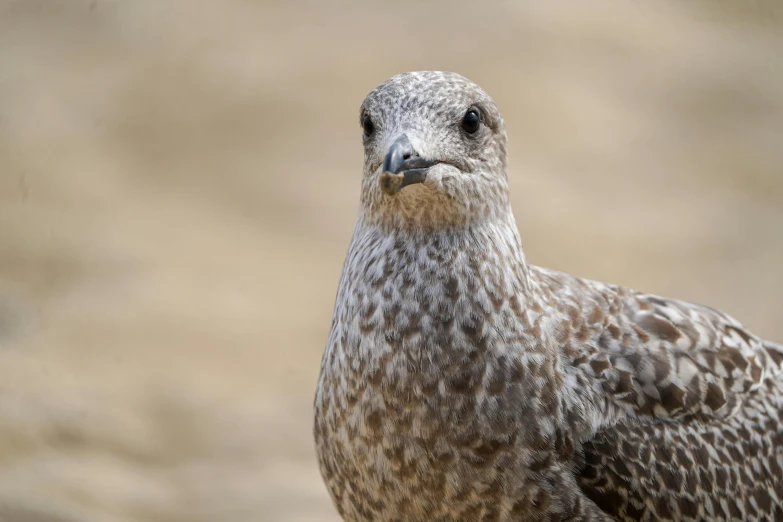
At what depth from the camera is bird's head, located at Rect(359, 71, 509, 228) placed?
101 inches

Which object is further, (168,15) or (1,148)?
(168,15)

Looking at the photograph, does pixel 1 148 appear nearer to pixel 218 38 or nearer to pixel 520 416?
pixel 218 38

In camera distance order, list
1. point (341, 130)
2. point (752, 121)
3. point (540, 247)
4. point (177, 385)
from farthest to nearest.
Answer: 1. point (752, 121)
2. point (341, 130)
3. point (540, 247)
4. point (177, 385)

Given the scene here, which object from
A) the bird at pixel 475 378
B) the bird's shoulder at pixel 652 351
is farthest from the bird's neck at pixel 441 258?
the bird's shoulder at pixel 652 351

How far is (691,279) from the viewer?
642 centimetres

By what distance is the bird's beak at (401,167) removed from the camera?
7.95 feet

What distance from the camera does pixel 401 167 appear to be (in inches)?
96.2

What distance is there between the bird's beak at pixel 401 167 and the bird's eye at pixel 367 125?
0.25 meters

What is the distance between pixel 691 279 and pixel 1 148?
4.66m

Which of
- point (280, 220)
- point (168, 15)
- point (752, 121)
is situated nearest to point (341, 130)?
point (280, 220)

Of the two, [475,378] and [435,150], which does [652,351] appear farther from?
[435,150]

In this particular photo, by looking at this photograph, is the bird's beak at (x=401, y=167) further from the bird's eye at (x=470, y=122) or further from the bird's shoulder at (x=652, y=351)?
the bird's shoulder at (x=652, y=351)

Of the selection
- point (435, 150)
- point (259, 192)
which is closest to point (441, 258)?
point (435, 150)

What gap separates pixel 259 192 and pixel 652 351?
4110 millimetres
